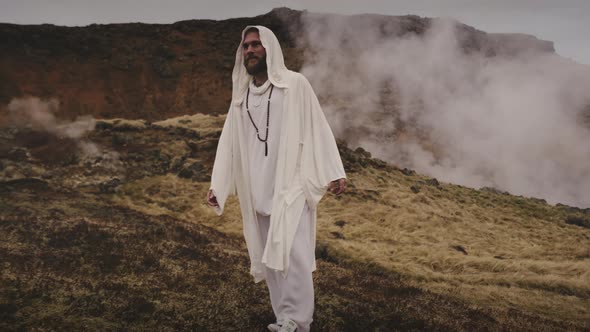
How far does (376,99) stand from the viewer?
1609 inches

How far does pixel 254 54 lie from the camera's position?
4.68m

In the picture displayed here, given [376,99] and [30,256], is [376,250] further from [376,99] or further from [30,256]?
[376,99]

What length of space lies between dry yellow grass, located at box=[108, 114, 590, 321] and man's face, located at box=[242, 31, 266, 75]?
522 centimetres

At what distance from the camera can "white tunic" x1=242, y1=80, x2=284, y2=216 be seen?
464cm

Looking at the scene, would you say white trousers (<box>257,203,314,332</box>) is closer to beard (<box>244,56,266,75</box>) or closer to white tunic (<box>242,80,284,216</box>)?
white tunic (<box>242,80,284,216</box>)

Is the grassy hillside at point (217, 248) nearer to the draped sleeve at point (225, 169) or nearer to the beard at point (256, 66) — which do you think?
the draped sleeve at point (225, 169)

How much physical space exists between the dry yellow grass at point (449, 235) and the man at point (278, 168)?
4468 mm

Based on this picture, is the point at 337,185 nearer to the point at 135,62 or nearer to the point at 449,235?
the point at 449,235

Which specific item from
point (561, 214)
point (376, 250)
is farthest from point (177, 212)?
point (561, 214)

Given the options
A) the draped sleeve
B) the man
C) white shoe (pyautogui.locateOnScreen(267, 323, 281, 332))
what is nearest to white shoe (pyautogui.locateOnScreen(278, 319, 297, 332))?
the man

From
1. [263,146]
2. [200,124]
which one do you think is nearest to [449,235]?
[263,146]

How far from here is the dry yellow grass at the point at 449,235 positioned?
996 cm

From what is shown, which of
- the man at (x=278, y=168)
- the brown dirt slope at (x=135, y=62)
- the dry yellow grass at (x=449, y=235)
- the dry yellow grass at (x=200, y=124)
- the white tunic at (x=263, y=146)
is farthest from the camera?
the brown dirt slope at (x=135, y=62)

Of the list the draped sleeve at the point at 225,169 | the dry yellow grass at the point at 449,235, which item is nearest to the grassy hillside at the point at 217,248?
the dry yellow grass at the point at 449,235
